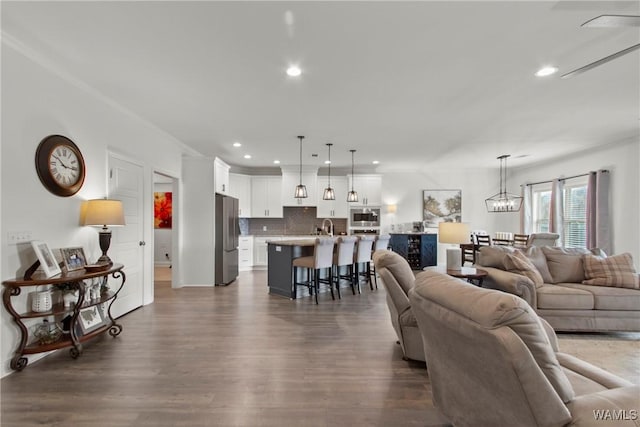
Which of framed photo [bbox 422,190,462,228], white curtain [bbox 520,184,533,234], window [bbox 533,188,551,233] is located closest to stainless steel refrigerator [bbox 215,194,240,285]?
framed photo [bbox 422,190,462,228]

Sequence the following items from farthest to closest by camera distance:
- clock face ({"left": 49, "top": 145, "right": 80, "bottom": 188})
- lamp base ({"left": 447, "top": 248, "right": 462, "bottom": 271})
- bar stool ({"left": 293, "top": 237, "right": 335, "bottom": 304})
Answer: bar stool ({"left": 293, "top": 237, "right": 335, "bottom": 304}) < lamp base ({"left": 447, "top": 248, "right": 462, "bottom": 271}) < clock face ({"left": 49, "top": 145, "right": 80, "bottom": 188})

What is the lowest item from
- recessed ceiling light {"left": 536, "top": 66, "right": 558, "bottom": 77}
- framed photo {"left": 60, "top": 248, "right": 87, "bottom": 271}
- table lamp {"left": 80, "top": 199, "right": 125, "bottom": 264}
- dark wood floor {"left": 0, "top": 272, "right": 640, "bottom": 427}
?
dark wood floor {"left": 0, "top": 272, "right": 640, "bottom": 427}

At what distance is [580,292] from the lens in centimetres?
344

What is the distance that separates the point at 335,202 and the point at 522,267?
16.7 feet

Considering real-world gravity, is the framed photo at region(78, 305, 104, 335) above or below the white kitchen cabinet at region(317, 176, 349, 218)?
below

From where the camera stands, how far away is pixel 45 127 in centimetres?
290

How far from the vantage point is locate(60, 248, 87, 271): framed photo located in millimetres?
2934

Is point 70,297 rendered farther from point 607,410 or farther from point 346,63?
point 607,410

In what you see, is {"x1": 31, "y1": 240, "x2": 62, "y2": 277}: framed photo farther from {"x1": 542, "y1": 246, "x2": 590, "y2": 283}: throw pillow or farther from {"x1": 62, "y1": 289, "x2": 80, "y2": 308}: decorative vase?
{"x1": 542, "y1": 246, "x2": 590, "y2": 283}: throw pillow

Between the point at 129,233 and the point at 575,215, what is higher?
the point at 575,215

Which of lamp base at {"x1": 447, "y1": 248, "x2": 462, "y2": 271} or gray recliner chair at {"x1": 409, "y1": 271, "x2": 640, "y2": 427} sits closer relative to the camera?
gray recliner chair at {"x1": 409, "y1": 271, "x2": 640, "y2": 427}

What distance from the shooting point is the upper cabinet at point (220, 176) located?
6090 millimetres

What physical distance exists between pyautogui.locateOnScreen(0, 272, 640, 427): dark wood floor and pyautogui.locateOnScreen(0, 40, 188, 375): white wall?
734mm

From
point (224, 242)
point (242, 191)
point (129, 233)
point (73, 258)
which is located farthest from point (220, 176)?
point (73, 258)
